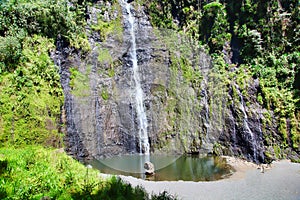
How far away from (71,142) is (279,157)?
13164 millimetres

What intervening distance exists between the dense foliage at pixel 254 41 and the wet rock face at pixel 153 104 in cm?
116

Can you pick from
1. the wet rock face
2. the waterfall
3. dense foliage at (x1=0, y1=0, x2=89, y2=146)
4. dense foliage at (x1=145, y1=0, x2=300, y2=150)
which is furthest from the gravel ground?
the waterfall

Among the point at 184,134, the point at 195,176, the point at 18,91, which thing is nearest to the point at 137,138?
the point at 184,134

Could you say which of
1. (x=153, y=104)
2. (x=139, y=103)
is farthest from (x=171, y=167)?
(x=139, y=103)

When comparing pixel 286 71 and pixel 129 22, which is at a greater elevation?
pixel 129 22

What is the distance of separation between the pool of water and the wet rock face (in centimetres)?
125

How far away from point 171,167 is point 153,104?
620cm

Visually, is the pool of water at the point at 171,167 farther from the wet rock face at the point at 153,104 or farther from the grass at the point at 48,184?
the grass at the point at 48,184

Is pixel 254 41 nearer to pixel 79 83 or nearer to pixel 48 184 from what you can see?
pixel 79 83

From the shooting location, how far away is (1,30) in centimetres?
1656

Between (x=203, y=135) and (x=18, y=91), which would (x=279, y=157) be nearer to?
(x=203, y=135)

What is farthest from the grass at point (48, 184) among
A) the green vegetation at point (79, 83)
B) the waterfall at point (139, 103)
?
the waterfall at point (139, 103)

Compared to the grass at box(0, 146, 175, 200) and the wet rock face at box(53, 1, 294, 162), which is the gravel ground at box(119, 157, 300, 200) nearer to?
the grass at box(0, 146, 175, 200)

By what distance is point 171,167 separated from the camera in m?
16.7
